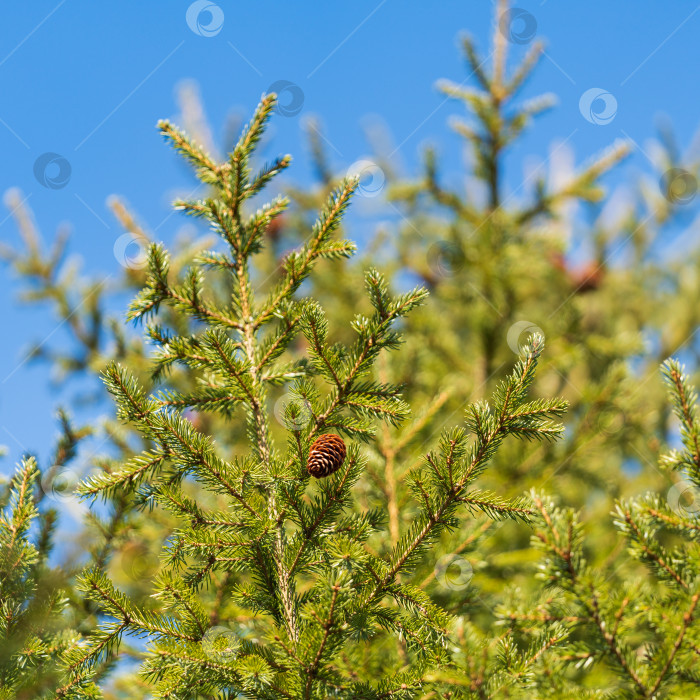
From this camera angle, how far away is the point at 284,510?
5.48ft

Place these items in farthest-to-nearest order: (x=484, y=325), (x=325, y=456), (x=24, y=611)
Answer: (x=484, y=325) → (x=24, y=611) → (x=325, y=456)

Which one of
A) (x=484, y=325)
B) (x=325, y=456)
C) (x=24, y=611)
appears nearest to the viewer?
(x=325, y=456)

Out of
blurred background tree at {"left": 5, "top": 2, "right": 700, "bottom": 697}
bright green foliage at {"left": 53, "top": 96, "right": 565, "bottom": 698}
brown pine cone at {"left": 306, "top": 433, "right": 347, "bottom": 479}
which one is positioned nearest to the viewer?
bright green foliage at {"left": 53, "top": 96, "right": 565, "bottom": 698}

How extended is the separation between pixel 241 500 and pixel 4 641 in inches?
30.1

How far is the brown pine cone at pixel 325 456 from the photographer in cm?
164

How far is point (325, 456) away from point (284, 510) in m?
0.19

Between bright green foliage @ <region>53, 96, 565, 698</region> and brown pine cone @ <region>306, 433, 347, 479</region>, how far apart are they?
0.03 m

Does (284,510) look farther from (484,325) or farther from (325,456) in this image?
(484,325)

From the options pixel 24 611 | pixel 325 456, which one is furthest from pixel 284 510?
pixel 24 611

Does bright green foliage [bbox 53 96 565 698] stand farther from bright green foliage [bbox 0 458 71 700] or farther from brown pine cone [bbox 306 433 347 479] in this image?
bright green foliage [bbox 0 458 71 700]

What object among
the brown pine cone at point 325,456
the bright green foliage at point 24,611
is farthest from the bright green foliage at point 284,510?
the bright green foliage at point 24,611

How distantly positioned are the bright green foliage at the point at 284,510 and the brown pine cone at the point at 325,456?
3 centimetres

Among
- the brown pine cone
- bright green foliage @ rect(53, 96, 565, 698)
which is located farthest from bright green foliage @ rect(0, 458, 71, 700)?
the brown pine cone

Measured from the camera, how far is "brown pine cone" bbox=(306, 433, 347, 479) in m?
1.64
